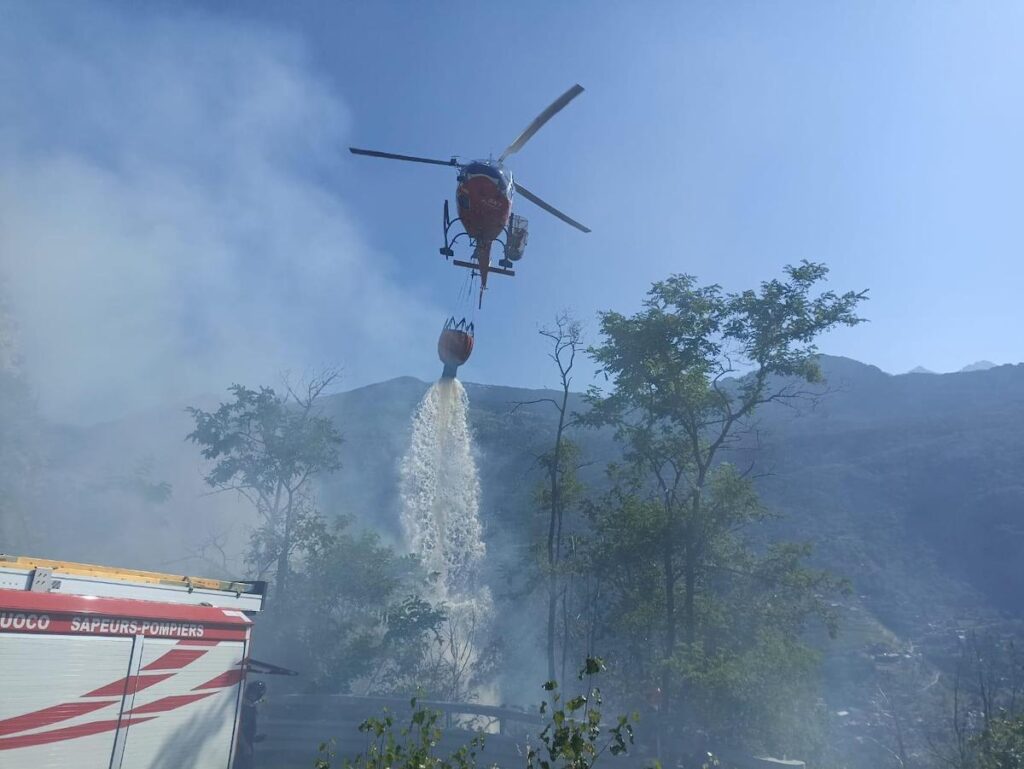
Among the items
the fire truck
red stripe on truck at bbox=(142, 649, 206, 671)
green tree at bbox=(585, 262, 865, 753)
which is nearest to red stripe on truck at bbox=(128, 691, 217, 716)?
the fire truck

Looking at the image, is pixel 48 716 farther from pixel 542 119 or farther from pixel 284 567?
pixel 284 567

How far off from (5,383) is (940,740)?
59.0 metres

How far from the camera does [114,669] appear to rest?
288 inches

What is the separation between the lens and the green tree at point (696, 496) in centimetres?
2133

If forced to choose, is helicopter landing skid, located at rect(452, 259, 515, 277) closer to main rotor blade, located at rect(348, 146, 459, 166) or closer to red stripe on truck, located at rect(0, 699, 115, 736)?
main rotor blade, located at rect(348, 146, 459, 166)

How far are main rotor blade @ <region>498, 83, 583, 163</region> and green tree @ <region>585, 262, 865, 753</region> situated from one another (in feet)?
32.8

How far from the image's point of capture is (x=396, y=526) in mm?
53281

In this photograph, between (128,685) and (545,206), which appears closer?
(128,685)

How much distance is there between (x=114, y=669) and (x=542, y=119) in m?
12.7

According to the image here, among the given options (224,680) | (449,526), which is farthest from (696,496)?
(449,526)

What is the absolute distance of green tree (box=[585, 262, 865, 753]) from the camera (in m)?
21.3

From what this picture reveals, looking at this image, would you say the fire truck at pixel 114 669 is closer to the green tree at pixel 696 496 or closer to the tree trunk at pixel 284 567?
the green tree at pixel 696 496

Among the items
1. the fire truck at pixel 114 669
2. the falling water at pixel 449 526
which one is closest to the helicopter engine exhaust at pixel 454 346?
the fire truck at pixel 114 669

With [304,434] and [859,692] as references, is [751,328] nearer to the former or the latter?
[859,692]
